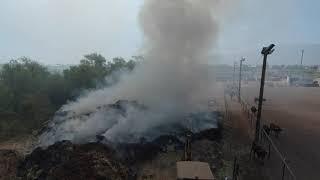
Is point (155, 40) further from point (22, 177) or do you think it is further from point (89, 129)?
point (22, 177)

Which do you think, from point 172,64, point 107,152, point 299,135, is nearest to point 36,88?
point 172,64

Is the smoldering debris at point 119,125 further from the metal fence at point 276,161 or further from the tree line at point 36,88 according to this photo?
the tree line at point 36,88

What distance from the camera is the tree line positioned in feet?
117

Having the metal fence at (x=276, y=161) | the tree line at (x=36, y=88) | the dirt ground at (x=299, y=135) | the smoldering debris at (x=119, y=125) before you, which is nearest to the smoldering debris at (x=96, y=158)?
the smoldering debris at (x=119, y=125)

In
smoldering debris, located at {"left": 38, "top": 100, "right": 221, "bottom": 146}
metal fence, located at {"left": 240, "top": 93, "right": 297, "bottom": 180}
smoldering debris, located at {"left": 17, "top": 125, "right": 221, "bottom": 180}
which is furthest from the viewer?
smoldering debris, located at {"left": 38, "top": 100, "right": 221, "bottom": 146}

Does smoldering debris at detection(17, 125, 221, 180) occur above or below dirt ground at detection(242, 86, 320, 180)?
above

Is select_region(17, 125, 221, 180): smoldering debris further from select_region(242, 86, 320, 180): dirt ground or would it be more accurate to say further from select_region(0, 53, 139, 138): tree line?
select_region(0, 53, 139, 138): tree line

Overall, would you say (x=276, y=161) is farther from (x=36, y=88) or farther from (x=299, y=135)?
(x=36, y=88)

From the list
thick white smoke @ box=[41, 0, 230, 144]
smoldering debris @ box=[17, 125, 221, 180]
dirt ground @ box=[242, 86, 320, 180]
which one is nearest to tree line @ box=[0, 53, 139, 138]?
thick white smoke @ box=[41, 0, 230, 144]

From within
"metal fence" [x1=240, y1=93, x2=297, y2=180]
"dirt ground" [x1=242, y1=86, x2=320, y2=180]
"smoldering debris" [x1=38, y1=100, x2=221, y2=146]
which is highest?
"smoldering debris" [x1=38, y1=100, x2=221, y2=146]

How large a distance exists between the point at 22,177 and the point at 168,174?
691 cm

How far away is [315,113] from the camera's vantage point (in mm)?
39750

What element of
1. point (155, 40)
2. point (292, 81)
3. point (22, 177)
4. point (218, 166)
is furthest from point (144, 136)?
point (292, 81)

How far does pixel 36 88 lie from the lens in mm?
42000
